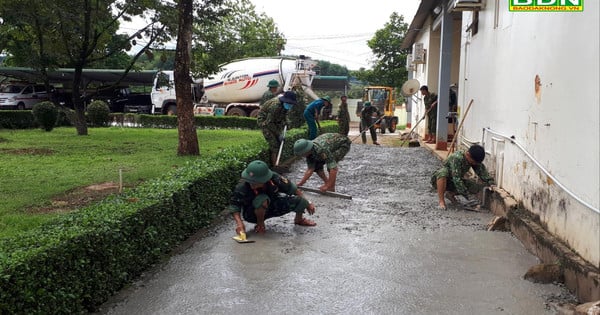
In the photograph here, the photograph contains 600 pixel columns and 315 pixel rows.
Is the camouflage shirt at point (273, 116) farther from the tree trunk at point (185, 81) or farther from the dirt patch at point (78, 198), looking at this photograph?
the dirt patch at point (78, 198)

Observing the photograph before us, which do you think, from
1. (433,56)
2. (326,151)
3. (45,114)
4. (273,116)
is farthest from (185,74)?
(45,114)

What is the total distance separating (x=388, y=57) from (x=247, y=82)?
44.7 feet

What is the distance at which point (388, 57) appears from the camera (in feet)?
114

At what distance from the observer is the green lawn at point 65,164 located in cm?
626

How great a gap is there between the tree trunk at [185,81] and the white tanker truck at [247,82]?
40.3 ft

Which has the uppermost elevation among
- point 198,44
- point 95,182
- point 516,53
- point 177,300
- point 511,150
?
point 198,44

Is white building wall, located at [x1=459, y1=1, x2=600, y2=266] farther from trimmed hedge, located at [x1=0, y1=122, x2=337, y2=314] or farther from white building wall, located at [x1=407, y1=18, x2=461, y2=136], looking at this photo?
white building wall, located at [x1=407, y1=18, x2=461, y2=136]

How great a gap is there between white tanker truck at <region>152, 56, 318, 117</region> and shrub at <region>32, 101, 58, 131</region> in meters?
5.69

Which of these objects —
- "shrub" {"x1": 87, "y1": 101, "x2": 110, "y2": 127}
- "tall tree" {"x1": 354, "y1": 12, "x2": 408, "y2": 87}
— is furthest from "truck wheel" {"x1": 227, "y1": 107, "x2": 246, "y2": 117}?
"tall tree" {"x1": 354, "y1": 12, "x2": 408, "y2": 87}

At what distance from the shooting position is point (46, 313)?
306cm

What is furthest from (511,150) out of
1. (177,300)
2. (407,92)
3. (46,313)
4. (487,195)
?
(407,92)

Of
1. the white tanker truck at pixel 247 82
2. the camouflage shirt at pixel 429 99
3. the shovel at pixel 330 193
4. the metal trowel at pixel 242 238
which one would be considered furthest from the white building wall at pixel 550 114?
the white tanker truck at pixel 247 82

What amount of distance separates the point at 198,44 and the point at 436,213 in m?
9.73

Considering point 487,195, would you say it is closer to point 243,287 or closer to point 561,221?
point 561,221
